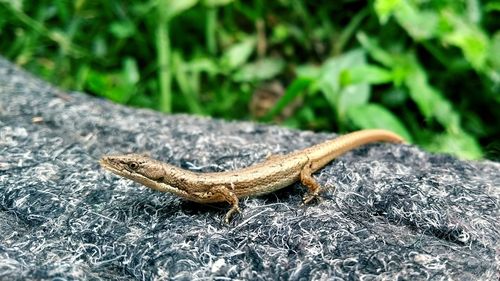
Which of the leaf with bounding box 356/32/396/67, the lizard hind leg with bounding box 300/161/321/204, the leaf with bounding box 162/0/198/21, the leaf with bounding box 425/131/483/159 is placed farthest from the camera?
the leaf with bounding box 162/0/198/21

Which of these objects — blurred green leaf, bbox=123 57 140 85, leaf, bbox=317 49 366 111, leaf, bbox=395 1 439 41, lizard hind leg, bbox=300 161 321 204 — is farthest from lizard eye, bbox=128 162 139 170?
leaf, bbox=395 1 439 41

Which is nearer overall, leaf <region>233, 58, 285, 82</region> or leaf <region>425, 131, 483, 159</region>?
leaf <region>425, 131, 483, 159</region>

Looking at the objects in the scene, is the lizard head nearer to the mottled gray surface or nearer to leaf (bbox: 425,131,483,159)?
the mottled gray surface

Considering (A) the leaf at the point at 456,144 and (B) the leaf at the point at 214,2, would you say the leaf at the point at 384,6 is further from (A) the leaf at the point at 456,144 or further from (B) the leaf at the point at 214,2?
(B) the leaf at the point at 214,2

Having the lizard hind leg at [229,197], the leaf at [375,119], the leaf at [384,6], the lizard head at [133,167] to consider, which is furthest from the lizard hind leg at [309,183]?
the leaf at [384,6]

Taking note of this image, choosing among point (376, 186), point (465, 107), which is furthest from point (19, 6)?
point (465, 107)
